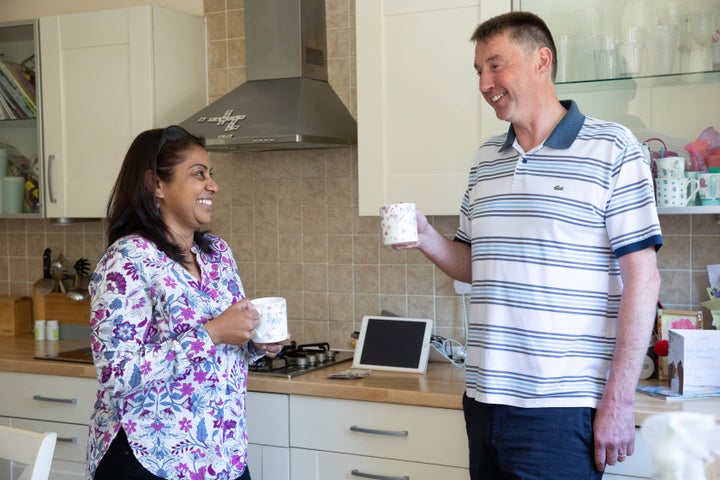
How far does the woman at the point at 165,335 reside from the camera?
1918mm

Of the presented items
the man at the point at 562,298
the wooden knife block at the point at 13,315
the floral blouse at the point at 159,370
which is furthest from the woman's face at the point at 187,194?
the wooden knife block at the point at 13,315

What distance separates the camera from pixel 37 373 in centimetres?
326

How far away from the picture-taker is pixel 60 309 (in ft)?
12.7

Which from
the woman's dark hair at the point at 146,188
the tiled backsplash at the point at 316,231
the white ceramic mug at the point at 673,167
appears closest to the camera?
the woman's dark hair at the point at 146,188

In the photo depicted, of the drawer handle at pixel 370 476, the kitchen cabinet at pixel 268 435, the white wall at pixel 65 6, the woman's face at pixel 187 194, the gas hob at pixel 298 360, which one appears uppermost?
the white wall at pixel 65 6

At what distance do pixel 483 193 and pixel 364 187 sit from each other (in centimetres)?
88

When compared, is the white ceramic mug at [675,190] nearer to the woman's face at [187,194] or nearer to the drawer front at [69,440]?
the woman's face at [187,194]

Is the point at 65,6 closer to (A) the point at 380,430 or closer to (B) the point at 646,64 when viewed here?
(A) the point at 380,430

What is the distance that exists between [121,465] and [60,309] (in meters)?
2.05

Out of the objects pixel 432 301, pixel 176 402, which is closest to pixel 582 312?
pixel 176 402

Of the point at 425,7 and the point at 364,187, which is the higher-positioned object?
the point at 425,7

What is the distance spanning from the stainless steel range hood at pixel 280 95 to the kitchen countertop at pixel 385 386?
0.78 metres

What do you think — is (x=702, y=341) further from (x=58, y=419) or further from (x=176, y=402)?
(x=58, y=419)

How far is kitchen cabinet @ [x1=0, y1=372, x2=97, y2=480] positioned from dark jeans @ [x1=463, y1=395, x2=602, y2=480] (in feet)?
5.62
